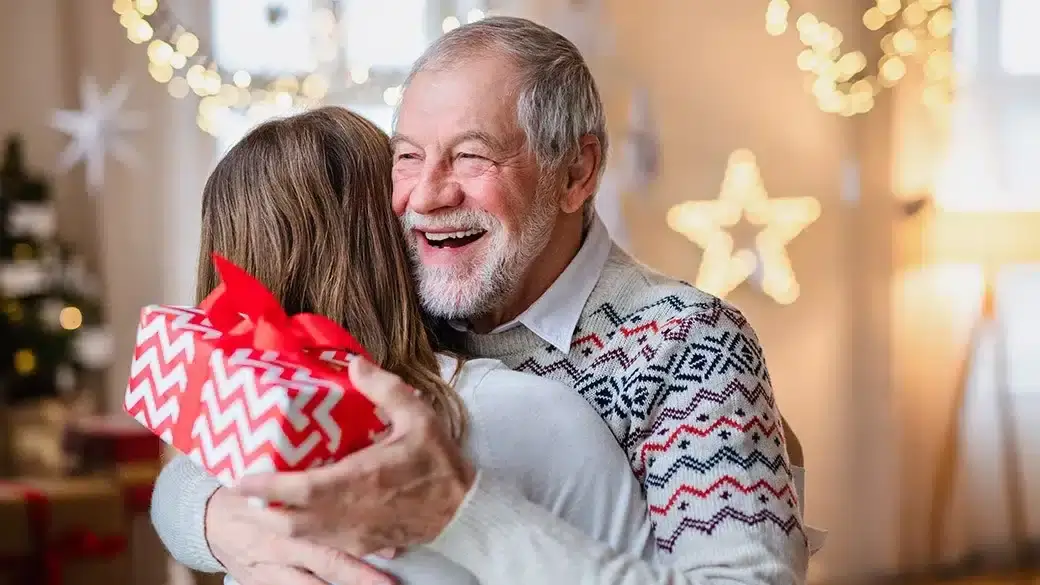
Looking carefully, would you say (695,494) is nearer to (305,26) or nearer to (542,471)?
(542,471)

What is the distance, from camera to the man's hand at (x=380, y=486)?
3.60 feet

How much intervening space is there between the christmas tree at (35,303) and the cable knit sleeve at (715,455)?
163 inches

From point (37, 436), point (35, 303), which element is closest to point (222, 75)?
point (35, 303)

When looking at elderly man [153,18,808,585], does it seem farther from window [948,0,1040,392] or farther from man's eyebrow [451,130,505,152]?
window [948,0,1040,392]

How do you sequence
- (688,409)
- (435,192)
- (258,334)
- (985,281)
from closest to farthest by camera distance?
(258,334) → (688,409) → (435,192) → (985,281)

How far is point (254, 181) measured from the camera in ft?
4.86

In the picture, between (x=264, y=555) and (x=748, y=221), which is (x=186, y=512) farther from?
(x=748, y=221)

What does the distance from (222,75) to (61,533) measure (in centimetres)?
194

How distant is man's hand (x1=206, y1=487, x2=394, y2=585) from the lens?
125cm

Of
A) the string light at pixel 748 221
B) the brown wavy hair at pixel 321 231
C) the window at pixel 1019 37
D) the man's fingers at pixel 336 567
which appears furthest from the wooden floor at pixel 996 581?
the man's fingers at pixel 336 567

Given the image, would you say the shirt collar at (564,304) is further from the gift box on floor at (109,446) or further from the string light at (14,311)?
the string light at (14,311)

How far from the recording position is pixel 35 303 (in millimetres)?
5105

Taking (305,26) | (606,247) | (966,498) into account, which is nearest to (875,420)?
(966,498)

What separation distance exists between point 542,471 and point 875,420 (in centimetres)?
420
